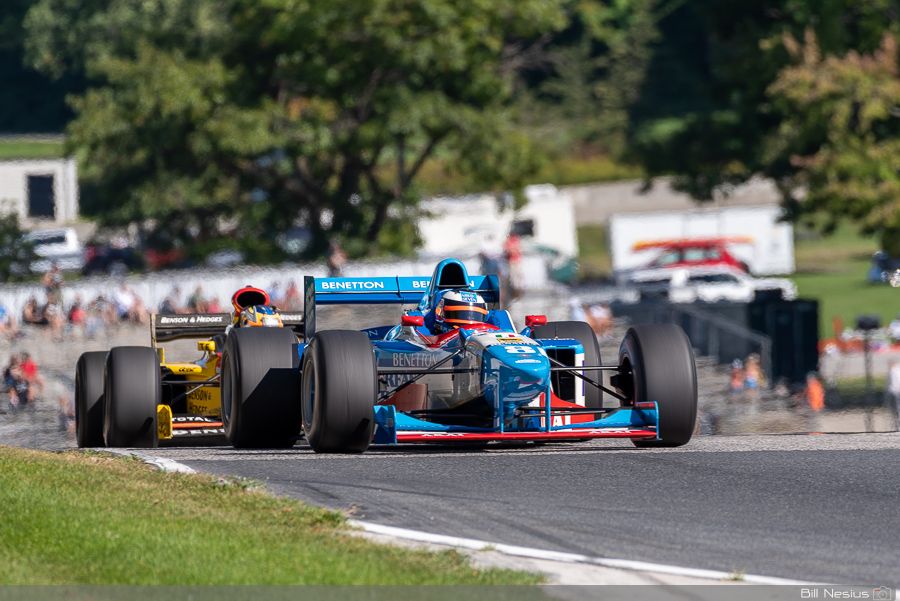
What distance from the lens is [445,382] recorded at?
37.4 ft

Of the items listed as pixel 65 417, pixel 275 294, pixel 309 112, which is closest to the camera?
pixel 65 417

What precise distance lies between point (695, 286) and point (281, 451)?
25.3 m

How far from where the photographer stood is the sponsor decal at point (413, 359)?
1127cm

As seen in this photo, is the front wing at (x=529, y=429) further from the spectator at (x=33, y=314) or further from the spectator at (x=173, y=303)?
the spectator at (x=33, y=314)

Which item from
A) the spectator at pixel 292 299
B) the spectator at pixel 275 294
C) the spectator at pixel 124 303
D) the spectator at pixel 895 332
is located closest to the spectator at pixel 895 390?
the spectator at pixel 895 332

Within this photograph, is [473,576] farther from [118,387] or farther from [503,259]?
[503,259]

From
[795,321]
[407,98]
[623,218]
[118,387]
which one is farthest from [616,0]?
[118,387]

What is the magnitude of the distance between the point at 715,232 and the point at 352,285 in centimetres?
4105

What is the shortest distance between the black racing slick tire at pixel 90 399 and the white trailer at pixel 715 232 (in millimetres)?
39273

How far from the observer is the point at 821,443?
38.0 ft

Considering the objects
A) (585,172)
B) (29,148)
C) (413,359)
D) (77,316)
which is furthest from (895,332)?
(29,148)

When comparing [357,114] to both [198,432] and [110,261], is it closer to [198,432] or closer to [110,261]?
[110,261]

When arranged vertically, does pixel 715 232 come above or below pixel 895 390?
above

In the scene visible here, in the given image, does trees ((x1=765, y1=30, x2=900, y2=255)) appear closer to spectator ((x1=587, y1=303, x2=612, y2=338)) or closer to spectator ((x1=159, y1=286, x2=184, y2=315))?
spectator ((x1=587, y1=303, x2=612, y2=338))
